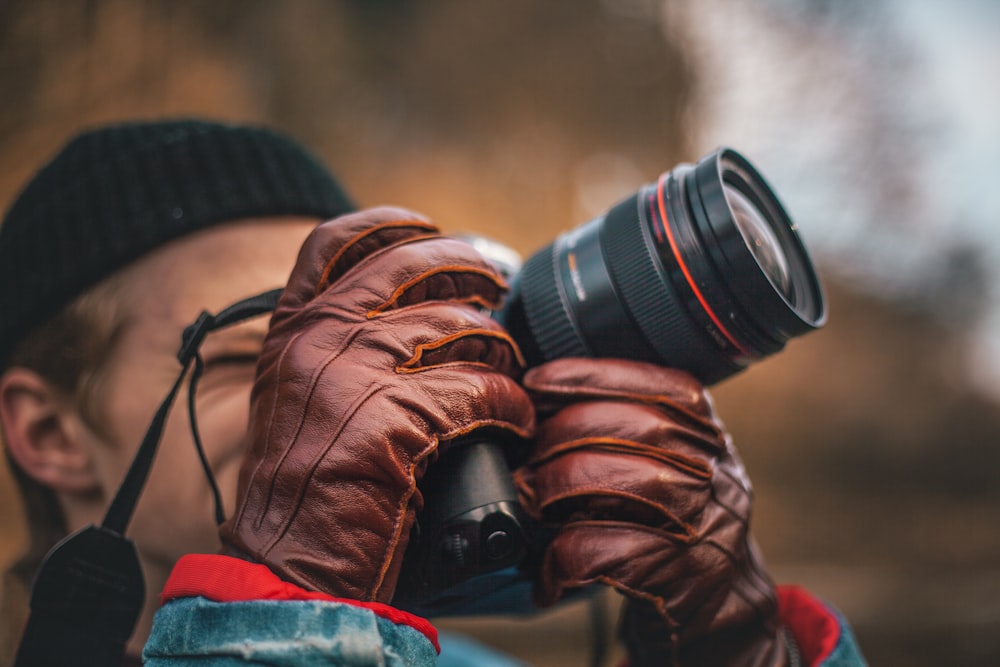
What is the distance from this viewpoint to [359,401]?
37 centimetres

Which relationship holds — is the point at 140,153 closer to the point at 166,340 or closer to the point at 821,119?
the point at 166,340

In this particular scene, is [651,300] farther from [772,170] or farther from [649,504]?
[772,170]

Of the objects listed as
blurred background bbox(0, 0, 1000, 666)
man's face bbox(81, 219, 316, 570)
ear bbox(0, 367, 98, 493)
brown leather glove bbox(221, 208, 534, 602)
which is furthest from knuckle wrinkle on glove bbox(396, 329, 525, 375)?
blurred background bbox(0, 0, 1000, 666)

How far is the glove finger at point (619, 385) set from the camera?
17.5 inches

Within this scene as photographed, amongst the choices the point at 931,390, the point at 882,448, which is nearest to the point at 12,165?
the point at 882,448

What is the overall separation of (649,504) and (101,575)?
1.23 ft

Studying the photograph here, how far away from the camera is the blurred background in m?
1.53

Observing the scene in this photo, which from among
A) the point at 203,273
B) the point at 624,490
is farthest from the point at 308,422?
the point at 203,273

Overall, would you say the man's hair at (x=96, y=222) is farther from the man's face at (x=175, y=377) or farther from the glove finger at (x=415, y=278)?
the glove finger at (x=415, y=278)

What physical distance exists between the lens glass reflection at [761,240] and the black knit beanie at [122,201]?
406 millimetres

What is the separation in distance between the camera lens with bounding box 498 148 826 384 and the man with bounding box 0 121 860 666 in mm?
32

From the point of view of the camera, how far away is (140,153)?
0.66 meters

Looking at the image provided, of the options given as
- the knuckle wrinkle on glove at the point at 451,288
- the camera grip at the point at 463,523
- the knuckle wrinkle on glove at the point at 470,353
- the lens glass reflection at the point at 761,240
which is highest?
the lens glass reflection at the point at 761,240

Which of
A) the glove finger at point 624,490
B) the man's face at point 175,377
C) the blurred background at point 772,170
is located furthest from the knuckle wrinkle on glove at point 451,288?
the blurred background at point 772,170
